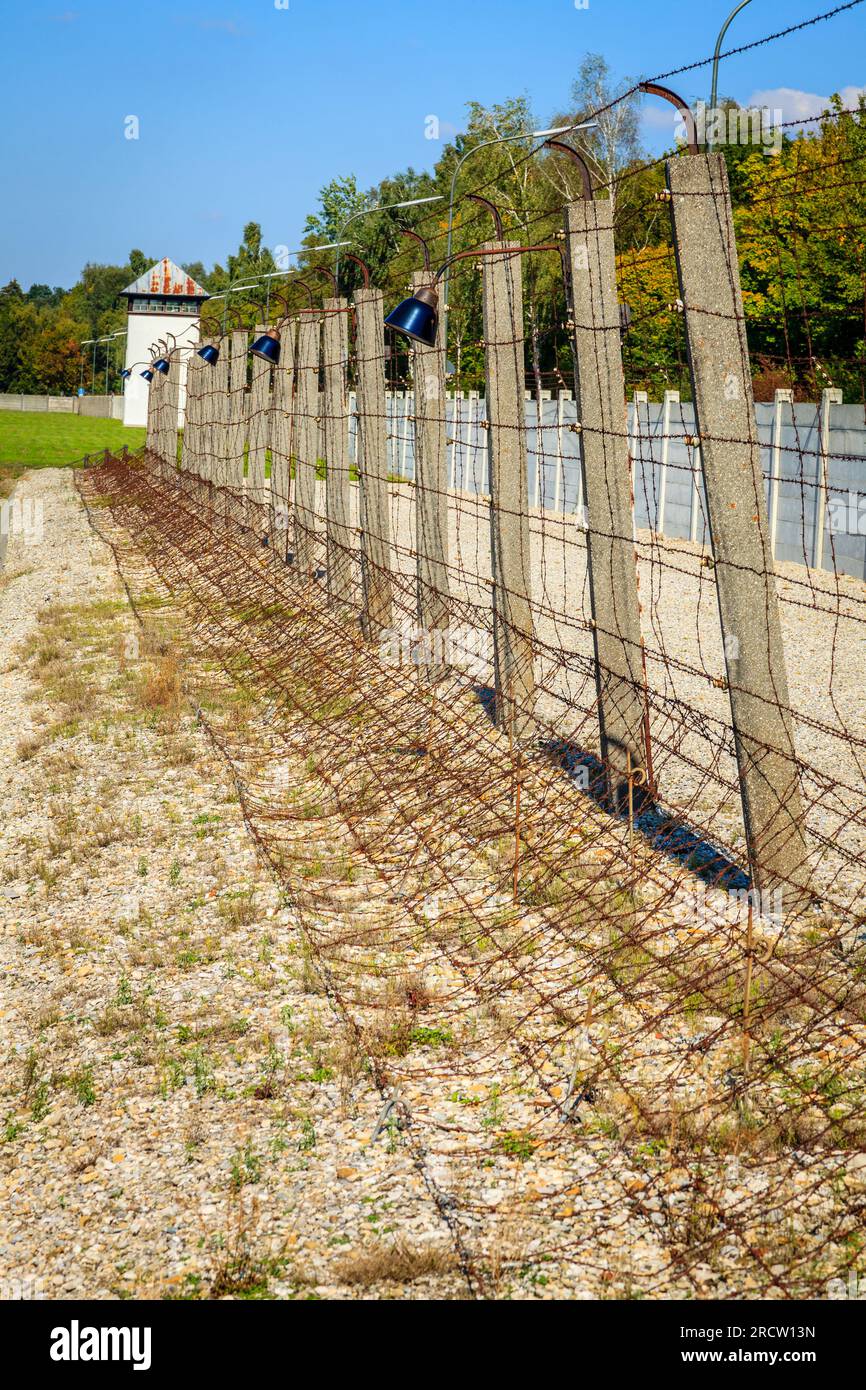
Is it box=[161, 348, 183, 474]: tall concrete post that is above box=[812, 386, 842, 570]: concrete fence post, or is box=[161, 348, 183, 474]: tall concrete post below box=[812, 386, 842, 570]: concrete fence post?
above

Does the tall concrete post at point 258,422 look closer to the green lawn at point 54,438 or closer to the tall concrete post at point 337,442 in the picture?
the tall concrete post at point 337,442

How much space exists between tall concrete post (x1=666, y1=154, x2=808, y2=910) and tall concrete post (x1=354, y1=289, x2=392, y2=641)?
6037 millimetres

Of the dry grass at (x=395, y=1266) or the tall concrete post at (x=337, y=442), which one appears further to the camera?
the tall concrete post at (x=337, y=442)

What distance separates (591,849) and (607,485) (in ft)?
6.59

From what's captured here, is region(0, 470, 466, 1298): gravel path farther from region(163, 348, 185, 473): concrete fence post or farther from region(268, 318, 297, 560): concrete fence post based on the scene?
region(163, 348, 185, 473): concrete fence post

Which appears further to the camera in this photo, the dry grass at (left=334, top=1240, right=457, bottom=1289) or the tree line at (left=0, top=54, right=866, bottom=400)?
the tree line at (left=0, top=54, right=866, bottom=400)

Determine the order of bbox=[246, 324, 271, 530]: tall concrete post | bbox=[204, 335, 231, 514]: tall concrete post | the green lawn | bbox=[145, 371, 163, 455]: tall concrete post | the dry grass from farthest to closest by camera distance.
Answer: the green lawn
bbox=[145, 371, 163, 455]: tall concrete post
bbox=[204, 335, 231, 514]: tall concrete post
bbox=[246, 324, 271, 530]: tall concrete post
the dry grass

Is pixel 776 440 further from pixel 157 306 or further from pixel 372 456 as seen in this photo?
pixel 157 306

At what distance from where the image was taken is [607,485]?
7621 mm

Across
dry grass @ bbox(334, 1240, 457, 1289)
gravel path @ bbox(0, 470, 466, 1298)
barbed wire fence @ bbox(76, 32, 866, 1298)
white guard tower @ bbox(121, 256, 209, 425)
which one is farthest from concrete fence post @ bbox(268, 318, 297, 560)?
white guard tower @ bbox(121, 256, 209, 425)

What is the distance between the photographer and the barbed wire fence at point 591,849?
14.2ft

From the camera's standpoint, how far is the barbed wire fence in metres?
4.34

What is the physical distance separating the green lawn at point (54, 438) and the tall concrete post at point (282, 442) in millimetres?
37790

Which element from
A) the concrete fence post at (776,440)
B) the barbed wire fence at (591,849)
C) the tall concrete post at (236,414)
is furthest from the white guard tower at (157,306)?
the barbed wire fence at (591,849)
